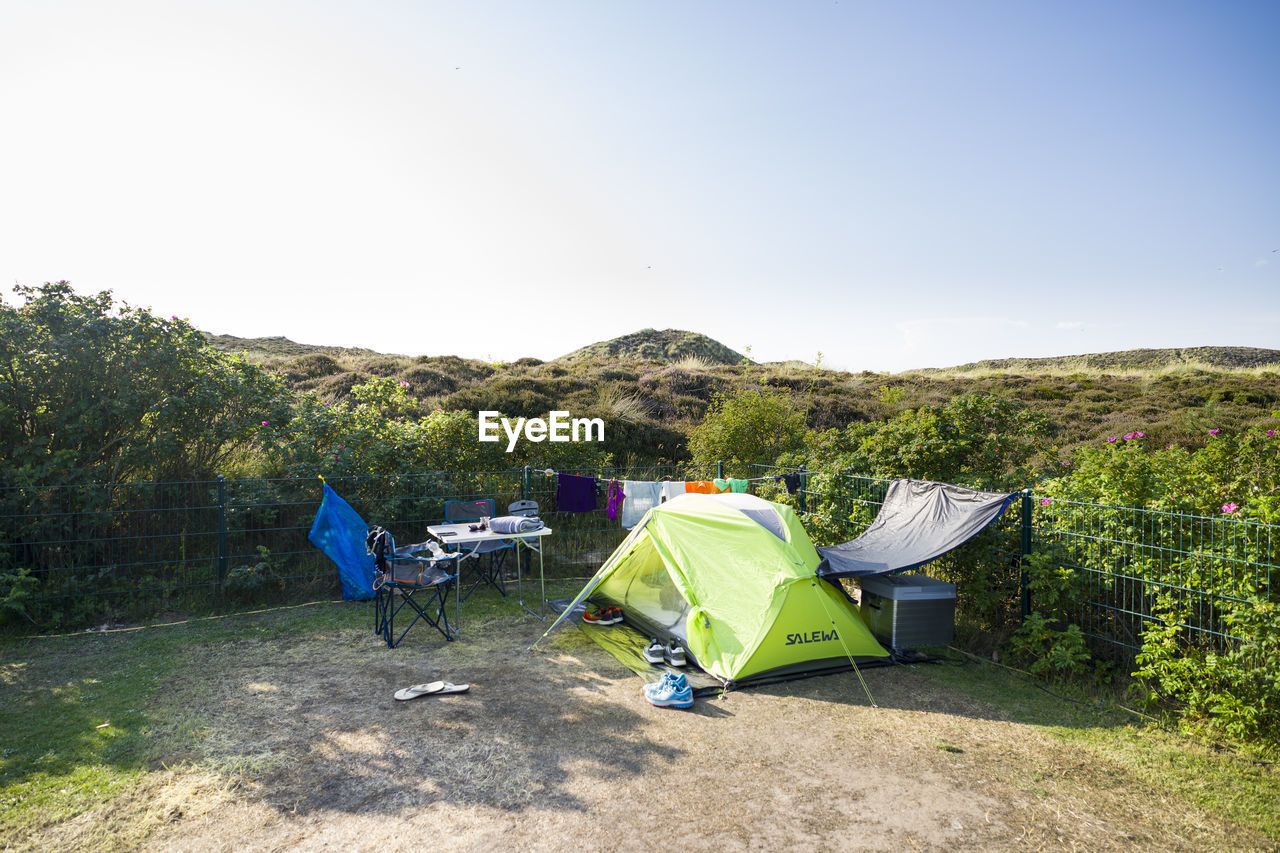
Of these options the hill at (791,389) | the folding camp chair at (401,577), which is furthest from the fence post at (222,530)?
the hill at (791,389)

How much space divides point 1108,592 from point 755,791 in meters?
3.17

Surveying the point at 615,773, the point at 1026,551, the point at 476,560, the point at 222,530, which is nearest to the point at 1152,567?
the point at 1026,551

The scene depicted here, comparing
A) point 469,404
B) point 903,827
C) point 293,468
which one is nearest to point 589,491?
point 293,468

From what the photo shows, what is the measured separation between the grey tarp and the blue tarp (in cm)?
458

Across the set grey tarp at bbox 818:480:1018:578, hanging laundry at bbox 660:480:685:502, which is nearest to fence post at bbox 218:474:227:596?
hanging laundry at bbox 660:480:685:502

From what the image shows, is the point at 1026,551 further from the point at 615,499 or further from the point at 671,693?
the point at 615,499

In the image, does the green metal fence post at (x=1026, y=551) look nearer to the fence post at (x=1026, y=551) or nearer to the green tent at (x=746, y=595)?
the fence post at (x=1026, y=551)

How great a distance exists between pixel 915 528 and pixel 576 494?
383 cm

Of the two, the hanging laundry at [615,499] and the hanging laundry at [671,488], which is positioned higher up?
the hanging laundry at [671,488]

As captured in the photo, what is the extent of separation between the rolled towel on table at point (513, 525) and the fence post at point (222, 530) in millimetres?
2732

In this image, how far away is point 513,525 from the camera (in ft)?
22.1

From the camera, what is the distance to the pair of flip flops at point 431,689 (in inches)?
190

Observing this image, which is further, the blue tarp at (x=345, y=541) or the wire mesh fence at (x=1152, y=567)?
the blue tarp at (x=345, y=541)

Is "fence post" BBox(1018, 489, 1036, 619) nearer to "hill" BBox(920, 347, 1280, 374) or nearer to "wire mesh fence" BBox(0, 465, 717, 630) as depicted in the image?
"wire mesh fence" BBox(0, 465, 717, 630)
